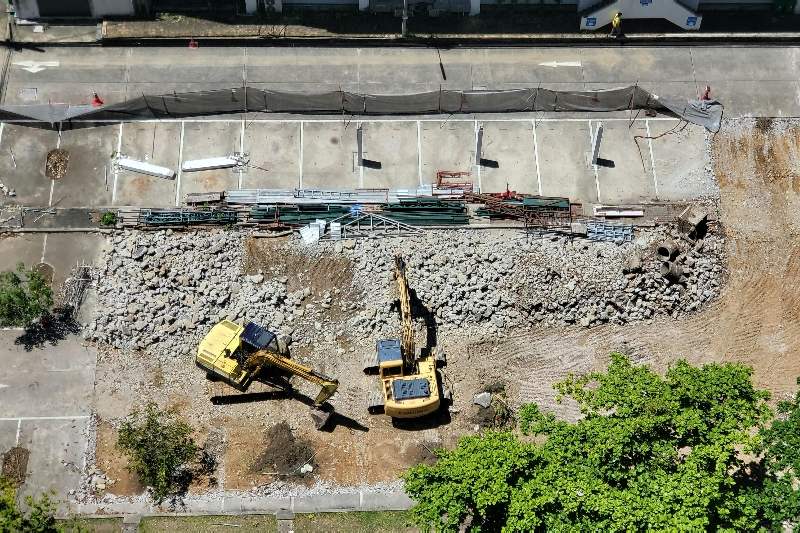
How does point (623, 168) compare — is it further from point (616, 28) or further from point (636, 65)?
point (616, 28)

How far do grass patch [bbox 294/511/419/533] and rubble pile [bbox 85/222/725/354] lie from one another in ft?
27.8

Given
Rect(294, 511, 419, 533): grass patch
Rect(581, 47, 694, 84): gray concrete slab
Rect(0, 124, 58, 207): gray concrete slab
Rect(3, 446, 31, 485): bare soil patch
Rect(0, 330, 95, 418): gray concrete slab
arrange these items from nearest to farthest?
Rect(294, 511, 419, 533): grass patch
Rect(3, 446, 31, 485): bare soil patch
Rect(0, 330, 95, 418): gray concrete slab
Rect(0, 124, 58, 207): gray concrete slab
Rect(581, 47, 694, 84): gray concrete slab

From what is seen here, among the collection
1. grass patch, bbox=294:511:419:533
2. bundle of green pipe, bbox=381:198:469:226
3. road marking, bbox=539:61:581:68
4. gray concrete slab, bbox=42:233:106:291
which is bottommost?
grass patch, bbox=294:511:419:533

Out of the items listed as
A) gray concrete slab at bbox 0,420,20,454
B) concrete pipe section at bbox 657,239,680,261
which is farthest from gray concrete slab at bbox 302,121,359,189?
gray concrete slab at bbox 0,420,20,454

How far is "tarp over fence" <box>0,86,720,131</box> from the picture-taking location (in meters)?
56.0

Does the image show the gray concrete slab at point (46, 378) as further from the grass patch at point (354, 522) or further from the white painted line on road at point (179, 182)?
the grass patch at point (354, 522)

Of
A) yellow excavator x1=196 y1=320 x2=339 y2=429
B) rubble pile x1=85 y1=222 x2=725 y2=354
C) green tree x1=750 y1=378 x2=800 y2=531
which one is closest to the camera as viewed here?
green tree x1=750 y1=378 x2=800 y2=531

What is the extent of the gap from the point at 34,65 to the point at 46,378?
19.7 meters

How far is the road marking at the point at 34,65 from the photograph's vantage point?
5816 centimetres

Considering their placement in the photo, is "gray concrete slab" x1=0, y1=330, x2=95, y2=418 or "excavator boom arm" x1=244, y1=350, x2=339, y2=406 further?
"gray concrete slab" x1=0, y1=330, x2=95, y2=418

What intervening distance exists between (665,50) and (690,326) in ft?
60.4

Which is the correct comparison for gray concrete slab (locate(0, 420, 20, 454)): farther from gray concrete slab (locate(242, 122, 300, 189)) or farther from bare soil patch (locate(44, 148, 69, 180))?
gray concrete slab (locate(242, 122, 300, 189))

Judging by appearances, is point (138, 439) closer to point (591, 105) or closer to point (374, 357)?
point (374, 357)

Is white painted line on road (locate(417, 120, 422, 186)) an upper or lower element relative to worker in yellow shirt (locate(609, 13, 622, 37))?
lower
